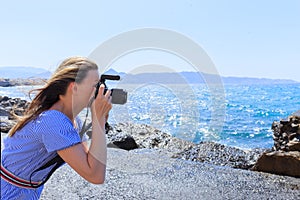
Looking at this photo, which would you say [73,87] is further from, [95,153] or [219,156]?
[219,156]

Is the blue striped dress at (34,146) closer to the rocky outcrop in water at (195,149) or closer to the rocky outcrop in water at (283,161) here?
the rocky outcrop in water at (283,161)

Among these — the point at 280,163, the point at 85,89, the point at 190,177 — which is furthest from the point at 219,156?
the point at 85,89

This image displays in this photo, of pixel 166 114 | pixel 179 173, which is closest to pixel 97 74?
pixel 166 114

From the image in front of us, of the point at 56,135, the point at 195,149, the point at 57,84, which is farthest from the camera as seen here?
the point at 195,149

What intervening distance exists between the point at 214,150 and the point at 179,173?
1.62m

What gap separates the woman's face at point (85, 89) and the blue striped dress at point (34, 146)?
95mm

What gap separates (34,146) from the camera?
137cm

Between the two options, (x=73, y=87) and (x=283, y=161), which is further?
(x=283, y=161)

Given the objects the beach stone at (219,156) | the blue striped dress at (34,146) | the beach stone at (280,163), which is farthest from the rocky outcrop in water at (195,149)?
the blue striped dress at (34,146)

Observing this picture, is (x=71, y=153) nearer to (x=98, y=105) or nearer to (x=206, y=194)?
(x=98, y=105)

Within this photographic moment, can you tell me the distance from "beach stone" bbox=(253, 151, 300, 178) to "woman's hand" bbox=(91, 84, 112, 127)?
141 inches

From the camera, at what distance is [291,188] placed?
12.4 ft

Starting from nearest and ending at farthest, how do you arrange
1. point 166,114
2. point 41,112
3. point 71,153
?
point 71,153 < point 41,112 < point 166,114

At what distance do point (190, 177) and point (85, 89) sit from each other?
3.01 meters
